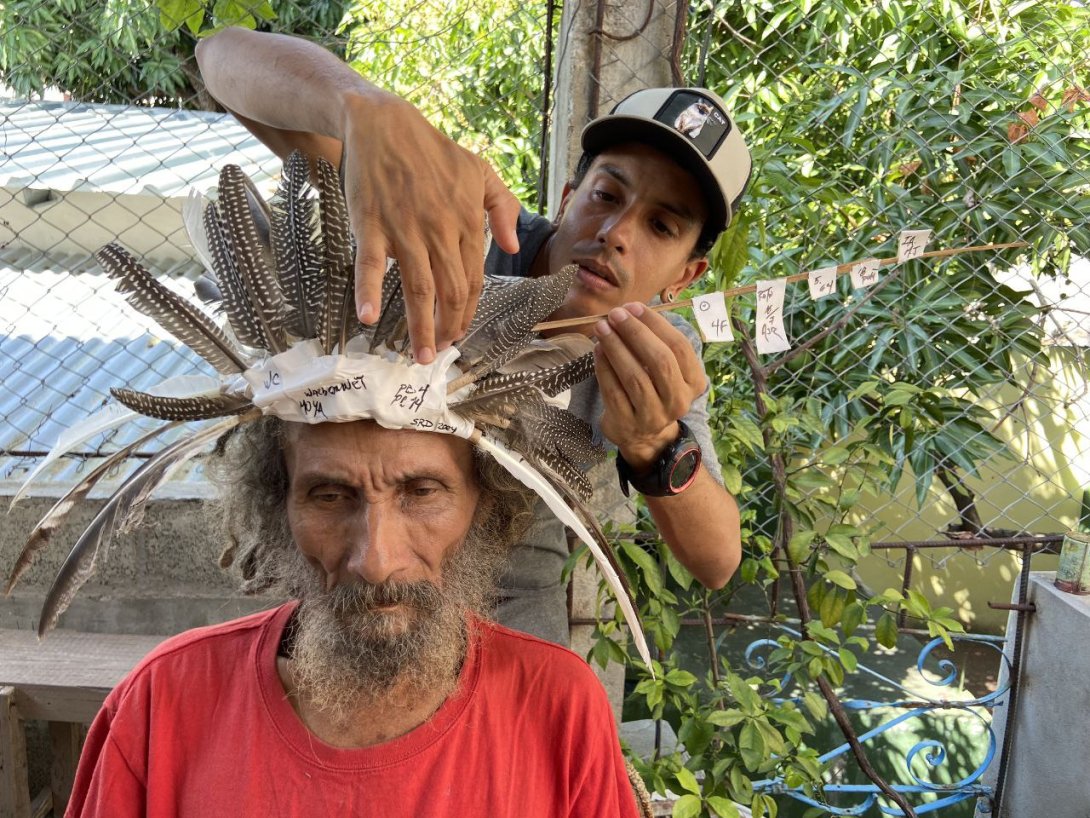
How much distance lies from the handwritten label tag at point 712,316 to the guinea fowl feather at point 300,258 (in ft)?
2.25

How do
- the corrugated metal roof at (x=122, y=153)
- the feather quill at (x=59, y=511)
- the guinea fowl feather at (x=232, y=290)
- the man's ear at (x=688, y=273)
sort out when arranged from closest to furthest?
the guinea fowl feather at (x=232, y=290) < the feather quill at (x=59, y=511) < the man's ear at (x=688, y=273) < the corrugated metal roof at (x=122, y=153)

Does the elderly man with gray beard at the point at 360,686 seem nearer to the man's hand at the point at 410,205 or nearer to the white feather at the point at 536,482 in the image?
the white feather at the point at 536,482

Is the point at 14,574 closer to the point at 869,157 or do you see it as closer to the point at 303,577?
the point at 303,577

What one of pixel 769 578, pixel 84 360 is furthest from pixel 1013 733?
pixel 84 360

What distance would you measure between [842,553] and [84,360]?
3374mm

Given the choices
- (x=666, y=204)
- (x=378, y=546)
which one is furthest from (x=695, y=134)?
(x=378, y=546)

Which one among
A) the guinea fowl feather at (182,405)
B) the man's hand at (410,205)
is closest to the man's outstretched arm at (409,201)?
the man's hand at (410,205)

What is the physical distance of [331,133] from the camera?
102 centimetres

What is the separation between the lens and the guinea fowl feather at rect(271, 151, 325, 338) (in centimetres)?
114

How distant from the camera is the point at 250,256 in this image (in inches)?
44.6

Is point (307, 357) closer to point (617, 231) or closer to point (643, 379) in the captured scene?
point (643, 379)

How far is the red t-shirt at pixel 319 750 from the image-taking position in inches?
49.1

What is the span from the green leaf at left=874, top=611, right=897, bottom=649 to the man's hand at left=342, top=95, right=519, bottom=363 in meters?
1.59

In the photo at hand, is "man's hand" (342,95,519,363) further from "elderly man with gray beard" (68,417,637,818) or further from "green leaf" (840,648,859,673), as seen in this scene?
"green leaf" (840,648,859,673)
